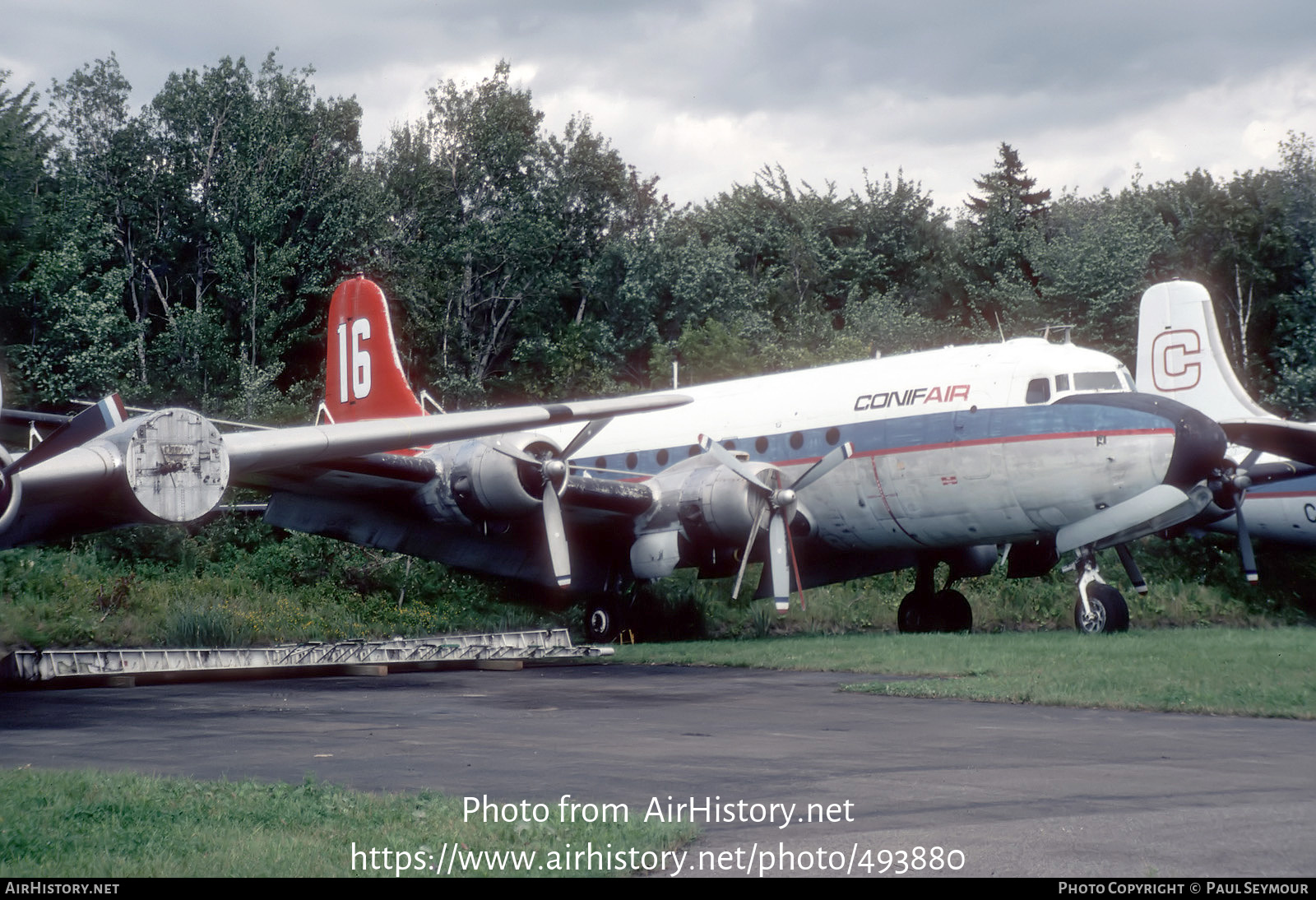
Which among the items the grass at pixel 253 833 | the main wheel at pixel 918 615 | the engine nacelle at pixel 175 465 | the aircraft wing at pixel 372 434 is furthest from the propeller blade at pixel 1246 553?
the grass at pixel 253 833

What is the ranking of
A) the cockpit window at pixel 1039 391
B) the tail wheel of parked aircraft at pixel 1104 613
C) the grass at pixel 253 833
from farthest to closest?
the cockpit window at pixel 1039 391
the tail wheel of parked aircraft at pixel 1104 613
the grass at pixel 253 833

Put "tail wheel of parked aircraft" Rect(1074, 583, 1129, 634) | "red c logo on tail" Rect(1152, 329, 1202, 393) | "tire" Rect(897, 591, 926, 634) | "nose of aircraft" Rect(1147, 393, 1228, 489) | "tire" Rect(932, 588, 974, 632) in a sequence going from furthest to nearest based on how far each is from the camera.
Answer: "red c logo on tail" Rect(1152, 329, 1202, 393), "tire" Rect(897, 591, 926, 634), "tire" Rect(932, 588, 974, 632), "tail wheel of parked aircraft" Rect(1074, 583, 1129, 634), "nose of aircraft" Rect(1147, 393, 1228, 489)

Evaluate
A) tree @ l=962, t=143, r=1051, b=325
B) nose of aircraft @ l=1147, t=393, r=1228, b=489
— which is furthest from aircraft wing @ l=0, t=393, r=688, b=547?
tree @ l=962, t=143, r=1051, b=325

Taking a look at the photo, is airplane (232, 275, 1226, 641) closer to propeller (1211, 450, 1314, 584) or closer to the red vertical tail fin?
propeller (1211, 450, 1314, 584)

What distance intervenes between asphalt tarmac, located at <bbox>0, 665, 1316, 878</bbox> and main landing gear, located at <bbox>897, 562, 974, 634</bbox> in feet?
25.2

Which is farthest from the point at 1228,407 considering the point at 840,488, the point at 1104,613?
the point at 840,488

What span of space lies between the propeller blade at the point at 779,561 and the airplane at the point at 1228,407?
7480 mm

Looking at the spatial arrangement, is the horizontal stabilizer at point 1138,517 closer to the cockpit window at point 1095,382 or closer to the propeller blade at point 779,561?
the cockpit window at point 1095,382

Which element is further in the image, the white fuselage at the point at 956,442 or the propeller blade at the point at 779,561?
the propeller blade at the point at 779,561

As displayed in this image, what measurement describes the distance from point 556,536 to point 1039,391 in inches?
274

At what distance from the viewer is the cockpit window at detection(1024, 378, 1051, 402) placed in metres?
16.9

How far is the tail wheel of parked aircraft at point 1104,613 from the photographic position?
16.5 metres

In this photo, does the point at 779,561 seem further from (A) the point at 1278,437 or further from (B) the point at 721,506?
(A) the point at 1278,437

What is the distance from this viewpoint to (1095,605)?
54.5 ft
